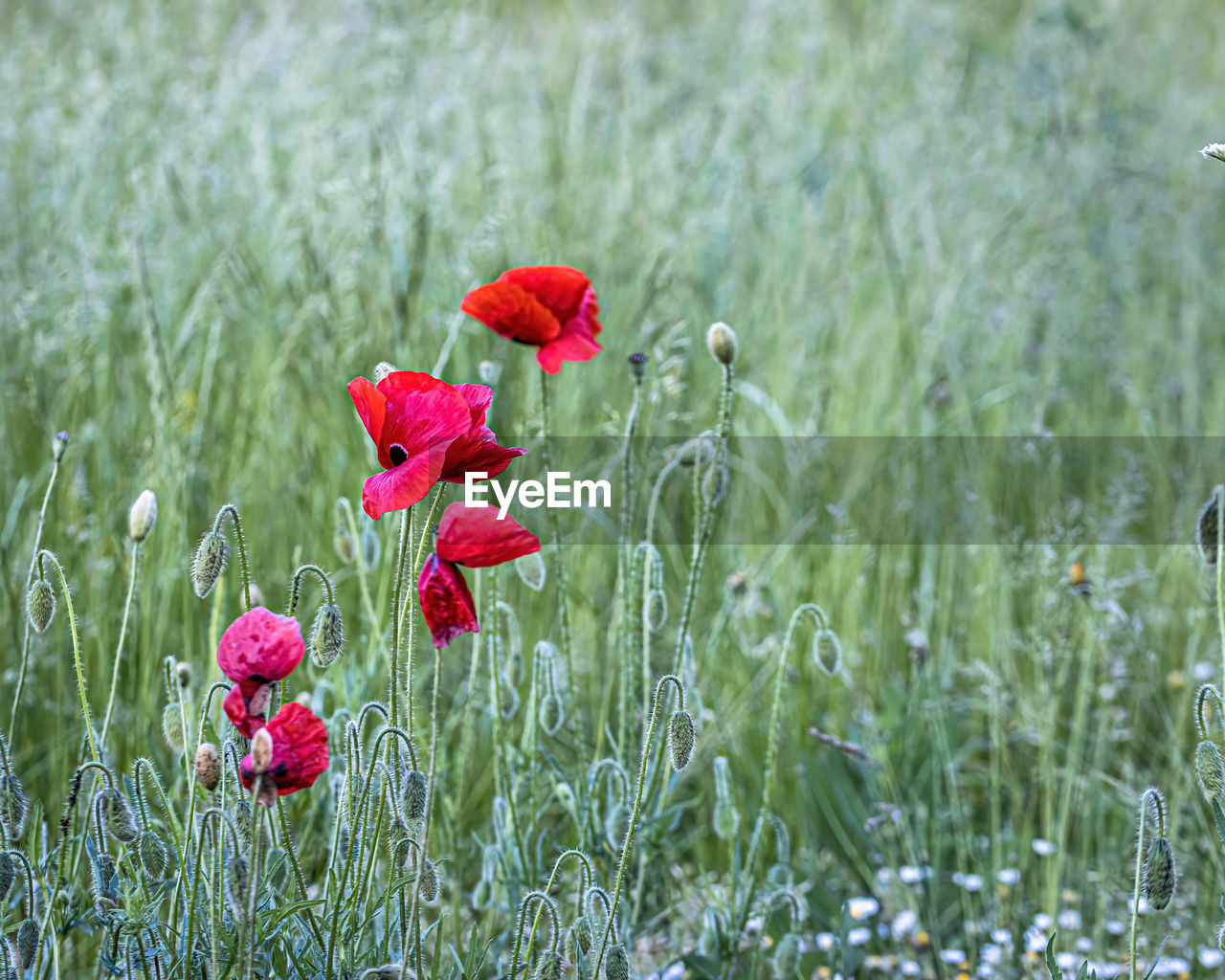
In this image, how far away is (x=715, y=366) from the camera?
9.79 ft

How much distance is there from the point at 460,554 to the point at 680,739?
0.27 m

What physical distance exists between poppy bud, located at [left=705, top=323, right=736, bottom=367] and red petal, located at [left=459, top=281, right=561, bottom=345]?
0.22 m

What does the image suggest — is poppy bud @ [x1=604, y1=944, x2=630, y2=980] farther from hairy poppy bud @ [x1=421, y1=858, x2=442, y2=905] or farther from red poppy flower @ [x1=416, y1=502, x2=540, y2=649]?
red poppy flower @ [x1=416, y1=502, x2=540, y2=649]

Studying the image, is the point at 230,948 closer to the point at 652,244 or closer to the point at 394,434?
the point at 394,434

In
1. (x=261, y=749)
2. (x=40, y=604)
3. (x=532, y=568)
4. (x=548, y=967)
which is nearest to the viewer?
(x=261, y=749)

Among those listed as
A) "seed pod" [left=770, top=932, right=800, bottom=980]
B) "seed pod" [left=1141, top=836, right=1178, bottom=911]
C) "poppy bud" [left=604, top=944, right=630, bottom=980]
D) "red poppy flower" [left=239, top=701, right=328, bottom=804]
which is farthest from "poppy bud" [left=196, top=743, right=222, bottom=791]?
"seed pod" [left=1141, top=836, right=1178, bottom=911]

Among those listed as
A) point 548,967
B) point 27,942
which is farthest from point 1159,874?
point 27,942

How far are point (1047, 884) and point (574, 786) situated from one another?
69 cm

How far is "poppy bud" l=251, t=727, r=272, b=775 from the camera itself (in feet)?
2.99

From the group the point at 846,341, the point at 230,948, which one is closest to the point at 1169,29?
the point at 846,341

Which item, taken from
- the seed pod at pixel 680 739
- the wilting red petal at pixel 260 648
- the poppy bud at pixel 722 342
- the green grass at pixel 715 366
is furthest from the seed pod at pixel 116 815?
the poppy bud at pixel 722 342

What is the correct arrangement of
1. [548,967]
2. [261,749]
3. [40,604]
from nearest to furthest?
[261,749]
[548,967]
[40,604]

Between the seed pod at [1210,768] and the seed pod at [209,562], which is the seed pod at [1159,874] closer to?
the seed pod at [1210,768]

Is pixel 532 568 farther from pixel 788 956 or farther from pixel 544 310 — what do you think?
pixel 788 956
